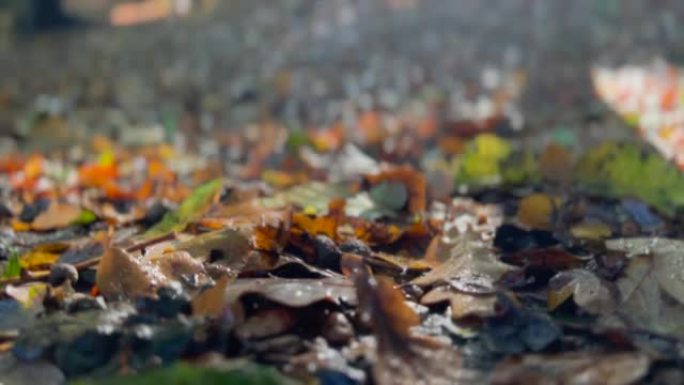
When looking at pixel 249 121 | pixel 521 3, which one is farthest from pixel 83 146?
pixel 521 3

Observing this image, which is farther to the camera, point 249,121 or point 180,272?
point 249,121

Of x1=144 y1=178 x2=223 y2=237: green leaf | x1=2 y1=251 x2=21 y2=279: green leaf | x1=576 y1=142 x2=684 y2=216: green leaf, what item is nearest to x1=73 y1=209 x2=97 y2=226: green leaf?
x1=144 y1=178 x2=223 y2=237: green leaf

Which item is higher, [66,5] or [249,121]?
[66,5]

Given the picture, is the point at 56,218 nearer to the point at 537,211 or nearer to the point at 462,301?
the point at 537,211

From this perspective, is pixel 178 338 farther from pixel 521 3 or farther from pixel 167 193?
pixel 521 3

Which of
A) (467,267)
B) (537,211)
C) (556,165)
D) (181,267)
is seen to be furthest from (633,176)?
(181,267)
